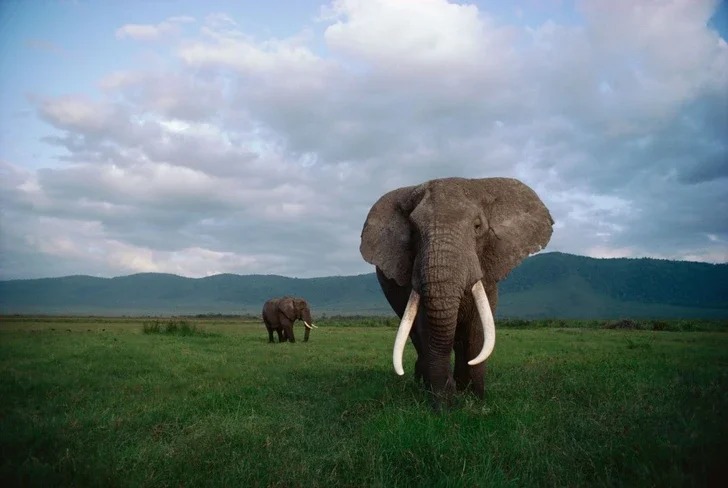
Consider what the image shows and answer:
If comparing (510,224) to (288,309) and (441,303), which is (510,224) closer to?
(441,303)

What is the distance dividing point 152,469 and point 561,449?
424 centimetres

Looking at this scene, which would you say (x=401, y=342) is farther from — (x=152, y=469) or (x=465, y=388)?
(x=152, y=469)

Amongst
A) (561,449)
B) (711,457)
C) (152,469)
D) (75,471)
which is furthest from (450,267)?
(75,471)

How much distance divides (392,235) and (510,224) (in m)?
2.13

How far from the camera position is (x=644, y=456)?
454 cm

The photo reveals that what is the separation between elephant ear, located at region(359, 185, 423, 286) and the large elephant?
0.02 m

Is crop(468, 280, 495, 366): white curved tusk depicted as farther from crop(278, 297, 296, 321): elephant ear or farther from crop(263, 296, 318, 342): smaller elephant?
crop(278, 297, 296, 321): elephant ear

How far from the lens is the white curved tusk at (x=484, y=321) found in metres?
7.45

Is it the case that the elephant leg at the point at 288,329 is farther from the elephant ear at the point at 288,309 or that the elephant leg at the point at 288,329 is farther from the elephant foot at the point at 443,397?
the elephant foot at the point at 443,397

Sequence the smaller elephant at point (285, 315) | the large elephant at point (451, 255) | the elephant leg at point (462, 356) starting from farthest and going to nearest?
the smaller elephant at point (285, 315)
the elephant leg at point (462, 356)
the large elephant at point (451, 255)

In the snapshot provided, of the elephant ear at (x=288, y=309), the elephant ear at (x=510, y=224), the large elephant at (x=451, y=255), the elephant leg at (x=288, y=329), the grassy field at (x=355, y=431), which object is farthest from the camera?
the elephant ear at (x=288, y=309)

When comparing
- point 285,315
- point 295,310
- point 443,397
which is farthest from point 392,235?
point 295,310

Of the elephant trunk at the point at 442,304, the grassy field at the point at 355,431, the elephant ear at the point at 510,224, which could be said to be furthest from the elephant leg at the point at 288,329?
the elephant trunk at the point at 442,304

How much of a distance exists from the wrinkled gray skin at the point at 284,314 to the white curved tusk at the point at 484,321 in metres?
23.9
